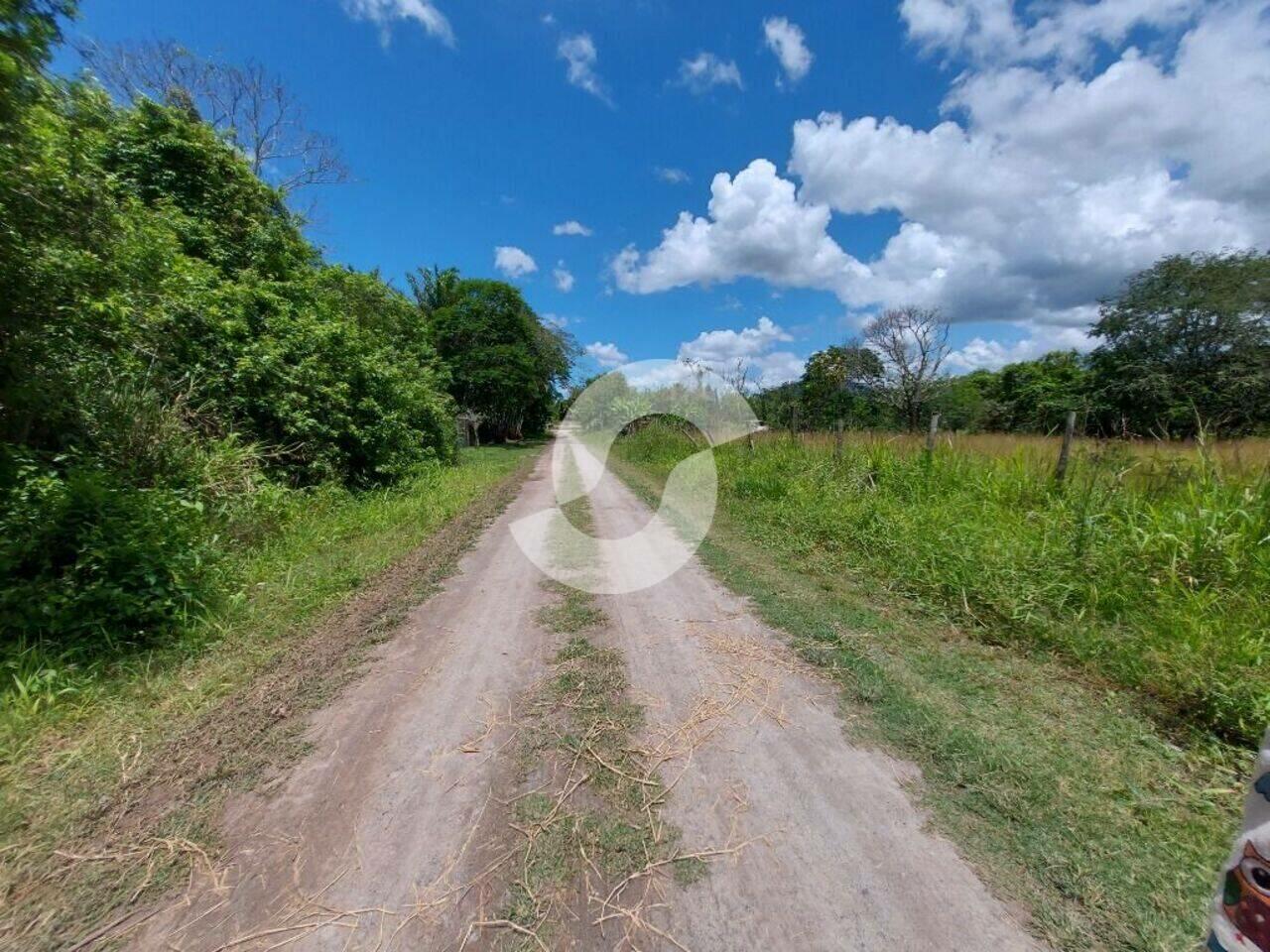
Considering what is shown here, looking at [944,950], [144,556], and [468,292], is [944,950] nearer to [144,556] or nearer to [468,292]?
[144,556]

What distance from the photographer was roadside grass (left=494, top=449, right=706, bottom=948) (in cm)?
158

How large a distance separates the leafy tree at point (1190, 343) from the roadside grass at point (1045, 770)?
1968 centimetres

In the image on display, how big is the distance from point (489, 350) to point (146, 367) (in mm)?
22148

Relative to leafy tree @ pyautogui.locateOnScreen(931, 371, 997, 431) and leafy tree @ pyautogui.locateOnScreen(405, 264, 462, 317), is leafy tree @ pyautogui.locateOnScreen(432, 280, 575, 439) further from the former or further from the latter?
leafy tree @ pyautogui.locateOnScreen(931, 371, 997, 431)

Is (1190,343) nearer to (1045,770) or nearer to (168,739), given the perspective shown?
(1045,770)

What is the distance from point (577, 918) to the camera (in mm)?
1560

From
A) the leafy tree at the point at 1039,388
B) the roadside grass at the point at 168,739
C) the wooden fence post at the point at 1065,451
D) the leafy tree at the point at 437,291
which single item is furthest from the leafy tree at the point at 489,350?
the leafy tree at the point at 1039,388

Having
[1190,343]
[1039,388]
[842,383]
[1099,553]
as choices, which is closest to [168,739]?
[1099,553]

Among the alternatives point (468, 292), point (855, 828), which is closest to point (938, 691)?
point (855, 828)

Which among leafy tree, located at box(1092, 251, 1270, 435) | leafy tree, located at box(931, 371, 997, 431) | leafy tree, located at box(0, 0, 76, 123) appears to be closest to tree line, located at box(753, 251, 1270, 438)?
leafy tree, located at box(1092, 251, 1270, 435)

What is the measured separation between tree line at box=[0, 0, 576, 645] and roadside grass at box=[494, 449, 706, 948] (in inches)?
114

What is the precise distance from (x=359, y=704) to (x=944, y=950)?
9.19ft

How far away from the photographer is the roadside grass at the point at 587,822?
62.1 inches

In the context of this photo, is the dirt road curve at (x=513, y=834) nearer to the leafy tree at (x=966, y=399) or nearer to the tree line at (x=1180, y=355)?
the tree line at (x=1180, y=355)
